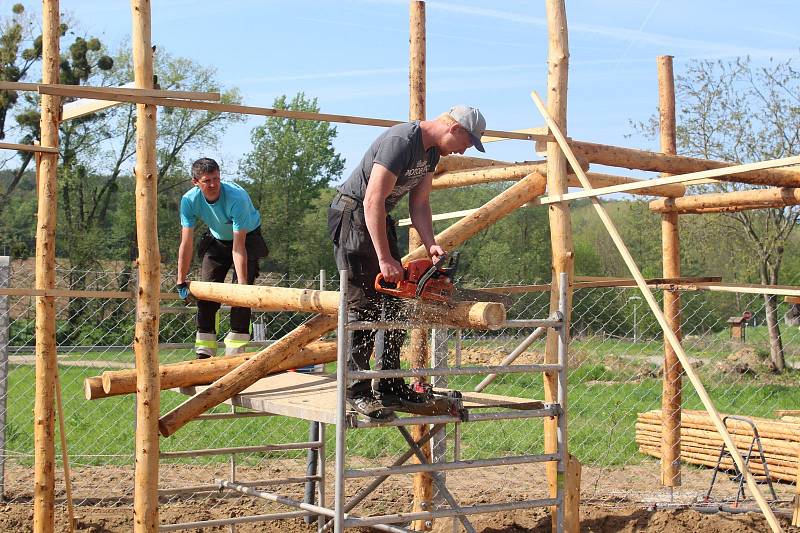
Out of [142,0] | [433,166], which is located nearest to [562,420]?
[433,166]

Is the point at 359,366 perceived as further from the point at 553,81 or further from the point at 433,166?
the point at 553,81

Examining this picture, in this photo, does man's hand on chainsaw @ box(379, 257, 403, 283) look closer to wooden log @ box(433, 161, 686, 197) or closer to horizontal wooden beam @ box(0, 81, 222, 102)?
horizontal wooden beam @ box(0, 81, 222, 102)

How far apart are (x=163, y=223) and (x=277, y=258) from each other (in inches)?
194

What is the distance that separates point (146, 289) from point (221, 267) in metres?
2.18

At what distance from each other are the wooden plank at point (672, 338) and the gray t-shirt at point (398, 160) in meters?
1.24

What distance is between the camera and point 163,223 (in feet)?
127

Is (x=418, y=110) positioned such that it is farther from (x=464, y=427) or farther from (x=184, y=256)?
(x=464, y=427)

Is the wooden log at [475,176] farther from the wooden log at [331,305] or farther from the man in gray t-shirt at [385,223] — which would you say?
the wooden log at [331,305]

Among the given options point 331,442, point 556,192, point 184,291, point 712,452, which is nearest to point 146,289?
point 184,291

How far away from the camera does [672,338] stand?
564cm

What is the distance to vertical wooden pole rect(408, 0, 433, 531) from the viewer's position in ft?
22.9

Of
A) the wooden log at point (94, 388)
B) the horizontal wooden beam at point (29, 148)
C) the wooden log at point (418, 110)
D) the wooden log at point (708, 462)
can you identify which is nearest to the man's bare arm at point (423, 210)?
the wooden log at point (418, 110)

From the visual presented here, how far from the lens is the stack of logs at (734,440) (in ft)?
31.7

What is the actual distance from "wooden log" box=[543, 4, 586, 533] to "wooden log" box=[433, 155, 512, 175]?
1216mm
